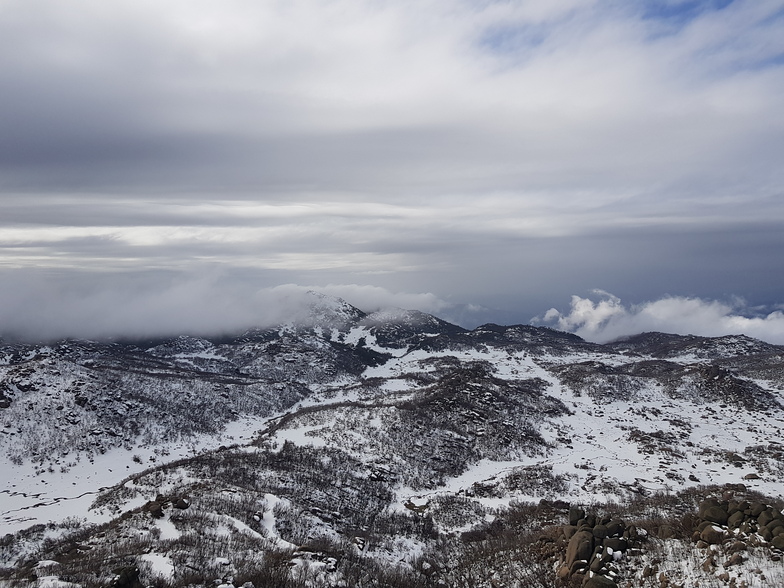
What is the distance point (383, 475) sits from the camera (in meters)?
62.4

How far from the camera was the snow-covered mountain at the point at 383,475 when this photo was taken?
1073 inches

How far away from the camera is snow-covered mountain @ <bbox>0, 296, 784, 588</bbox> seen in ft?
89.4

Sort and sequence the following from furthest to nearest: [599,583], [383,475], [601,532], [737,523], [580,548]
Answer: [383,475]
[601,532]
[580,548]
[737,523]
[599,583]

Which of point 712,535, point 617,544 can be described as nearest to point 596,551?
point 617,544

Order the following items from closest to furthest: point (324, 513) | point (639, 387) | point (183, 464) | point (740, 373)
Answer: point (324, 513)
point (183, 464)
point (639, 387)
point (740, 373)

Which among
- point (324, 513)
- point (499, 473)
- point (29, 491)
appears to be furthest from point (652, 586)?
point (29, 491)

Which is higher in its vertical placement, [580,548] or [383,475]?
[580,548]

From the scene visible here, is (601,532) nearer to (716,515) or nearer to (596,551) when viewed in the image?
(596,551)

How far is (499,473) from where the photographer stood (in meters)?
67.2

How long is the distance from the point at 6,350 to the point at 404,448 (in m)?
199

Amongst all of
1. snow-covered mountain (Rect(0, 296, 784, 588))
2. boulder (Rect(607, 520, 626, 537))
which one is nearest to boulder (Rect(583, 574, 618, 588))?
snow-covered mountain (Rect(0, 296, 784, 588))

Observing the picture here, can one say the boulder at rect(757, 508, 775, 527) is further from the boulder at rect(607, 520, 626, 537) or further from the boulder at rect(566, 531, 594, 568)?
the boulder at rect(566, 531, 594, 568)

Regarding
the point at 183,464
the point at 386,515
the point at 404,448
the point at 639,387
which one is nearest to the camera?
the point at 386,515

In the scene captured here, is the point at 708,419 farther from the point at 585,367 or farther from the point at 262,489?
the point at 262,489
